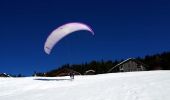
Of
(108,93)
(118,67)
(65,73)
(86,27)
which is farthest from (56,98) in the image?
(118,67)

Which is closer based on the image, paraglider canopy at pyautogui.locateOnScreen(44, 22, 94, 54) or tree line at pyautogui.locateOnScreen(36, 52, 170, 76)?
paraglider canopy at pyautogui.locateOnScreen(44, 22, 94, 54)

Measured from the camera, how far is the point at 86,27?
28.0 meters

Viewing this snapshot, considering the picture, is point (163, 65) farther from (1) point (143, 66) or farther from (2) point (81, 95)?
(2) point (81, 95)

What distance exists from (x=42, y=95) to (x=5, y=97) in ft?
7.56

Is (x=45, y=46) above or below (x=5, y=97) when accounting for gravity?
above

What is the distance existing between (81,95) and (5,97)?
15.9 ft

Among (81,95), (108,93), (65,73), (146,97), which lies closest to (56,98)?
(81,95)

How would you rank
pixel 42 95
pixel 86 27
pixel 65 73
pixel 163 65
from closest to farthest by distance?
pixel 42 95 < pixel 86 27 < pixel 65 73 < pixel 163 65

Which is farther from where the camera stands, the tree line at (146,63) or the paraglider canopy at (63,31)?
the tree line at (146,63)

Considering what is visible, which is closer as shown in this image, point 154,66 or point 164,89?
point 164,89

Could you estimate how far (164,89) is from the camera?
55.4ft

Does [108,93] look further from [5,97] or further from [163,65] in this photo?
[163,65]

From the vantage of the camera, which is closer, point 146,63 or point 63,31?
point 63,31

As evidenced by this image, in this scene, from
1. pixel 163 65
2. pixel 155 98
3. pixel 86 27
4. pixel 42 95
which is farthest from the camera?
pixel 163 65
